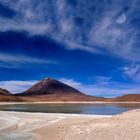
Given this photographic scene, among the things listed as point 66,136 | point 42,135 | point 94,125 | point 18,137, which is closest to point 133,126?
point 94,125

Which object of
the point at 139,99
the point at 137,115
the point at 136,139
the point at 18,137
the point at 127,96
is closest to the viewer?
the point at 136,139

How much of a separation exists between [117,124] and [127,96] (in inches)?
5999

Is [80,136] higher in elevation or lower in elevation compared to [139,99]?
lower

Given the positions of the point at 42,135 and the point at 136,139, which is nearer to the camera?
the point at 136,139

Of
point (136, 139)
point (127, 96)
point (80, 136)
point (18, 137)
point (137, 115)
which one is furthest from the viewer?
point (127, 96)

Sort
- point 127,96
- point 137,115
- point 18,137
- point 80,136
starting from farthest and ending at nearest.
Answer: point 127,96, point 137,115, point 18,137, point 80,136

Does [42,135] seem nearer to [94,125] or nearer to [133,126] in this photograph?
[94,125]

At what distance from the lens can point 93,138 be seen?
48.5ft

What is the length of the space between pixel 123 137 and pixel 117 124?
272cm

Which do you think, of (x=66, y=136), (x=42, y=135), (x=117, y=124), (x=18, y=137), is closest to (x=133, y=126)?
(x=117, y=124)

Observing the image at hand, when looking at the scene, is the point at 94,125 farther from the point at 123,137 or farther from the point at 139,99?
the point at 139,99

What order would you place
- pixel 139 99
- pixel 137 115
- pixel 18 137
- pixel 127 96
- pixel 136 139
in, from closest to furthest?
pixel 136 139 → pixel 18 137 → pixel 137 115 → pixel 139 99 → pixel 127 96

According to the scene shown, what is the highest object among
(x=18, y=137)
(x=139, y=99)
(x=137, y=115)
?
(x=139, y=99)

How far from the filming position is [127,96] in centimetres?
16538
